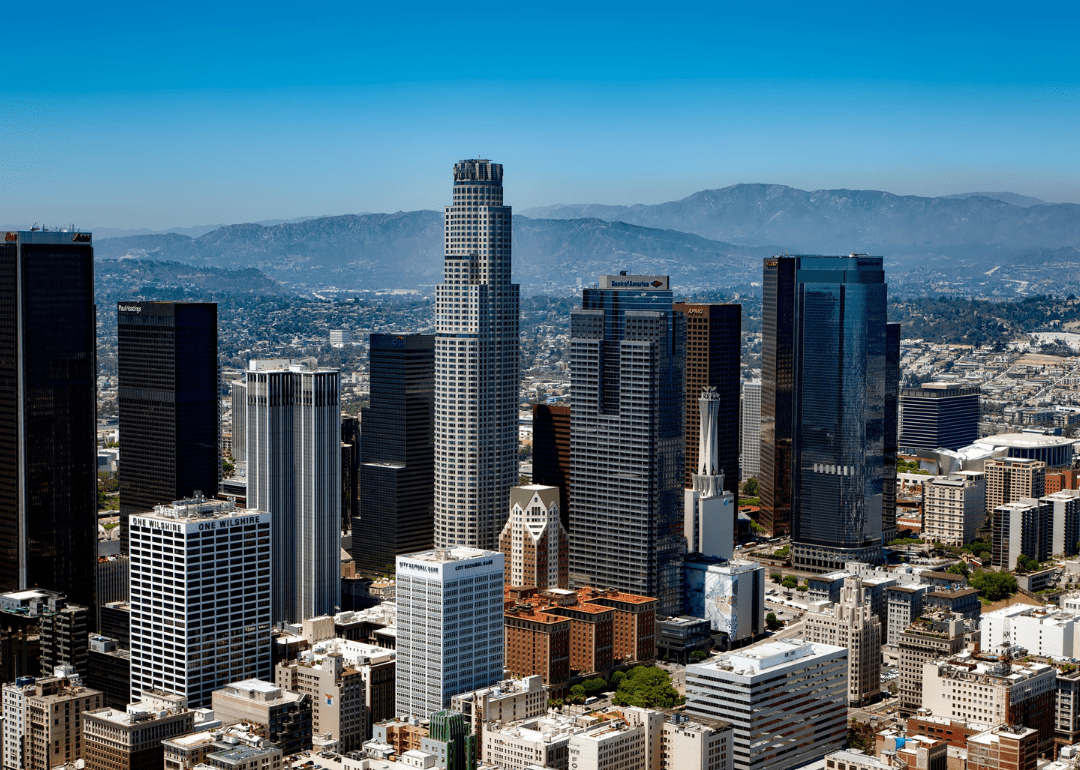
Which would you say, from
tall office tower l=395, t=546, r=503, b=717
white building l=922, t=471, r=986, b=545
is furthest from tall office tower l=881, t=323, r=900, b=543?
tall office tower l=395, t=546, r=503, b=717

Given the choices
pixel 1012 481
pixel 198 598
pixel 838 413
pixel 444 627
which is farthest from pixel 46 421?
pixel 1012 481

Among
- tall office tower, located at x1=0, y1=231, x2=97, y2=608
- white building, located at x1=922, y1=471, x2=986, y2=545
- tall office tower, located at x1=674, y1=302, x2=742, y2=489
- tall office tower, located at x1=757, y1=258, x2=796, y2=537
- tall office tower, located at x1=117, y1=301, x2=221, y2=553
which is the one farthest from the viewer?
white building, located at x1=922, y1=471, x2=986, y2=545

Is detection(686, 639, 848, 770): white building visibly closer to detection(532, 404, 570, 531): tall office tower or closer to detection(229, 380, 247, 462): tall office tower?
detection(532, 404, 570, 531): tall office tower

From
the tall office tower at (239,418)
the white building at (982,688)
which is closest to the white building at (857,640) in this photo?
the white building at (982,688)

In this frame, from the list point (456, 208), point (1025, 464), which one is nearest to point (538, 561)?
point (456, 208)

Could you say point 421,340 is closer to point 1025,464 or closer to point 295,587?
point 295,587

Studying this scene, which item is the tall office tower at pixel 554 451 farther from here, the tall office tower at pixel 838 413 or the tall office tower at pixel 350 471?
the tall office tower at pixel 838 413

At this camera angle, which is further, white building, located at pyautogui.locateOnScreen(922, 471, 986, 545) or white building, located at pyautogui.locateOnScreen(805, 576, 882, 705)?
white building, located at pyautogui.locateOnScreen(922, 471, 986, 545)
